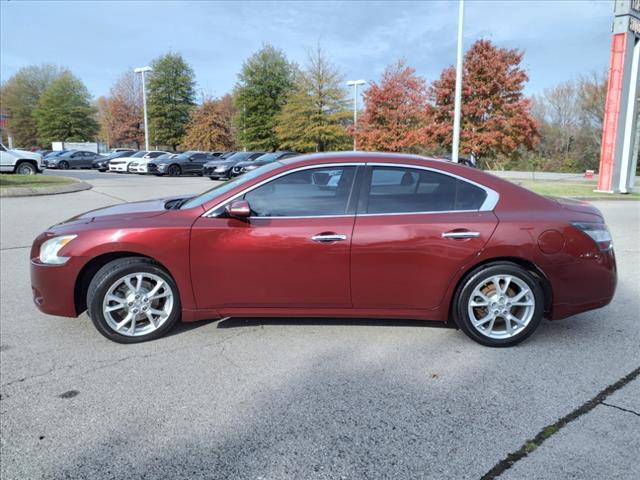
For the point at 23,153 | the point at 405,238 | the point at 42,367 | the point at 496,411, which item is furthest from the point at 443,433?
the point at 23,153

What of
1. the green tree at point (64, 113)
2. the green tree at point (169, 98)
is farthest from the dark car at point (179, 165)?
the green tree at point (64, 113)

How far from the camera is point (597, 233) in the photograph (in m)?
3.97

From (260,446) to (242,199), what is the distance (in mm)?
1967

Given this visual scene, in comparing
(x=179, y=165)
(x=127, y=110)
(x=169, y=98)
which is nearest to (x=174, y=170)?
(x=179, y=165)

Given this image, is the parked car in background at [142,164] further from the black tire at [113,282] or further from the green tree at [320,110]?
the black tire at [113,282]

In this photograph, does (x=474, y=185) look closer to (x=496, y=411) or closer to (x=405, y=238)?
(x=405, y=238)

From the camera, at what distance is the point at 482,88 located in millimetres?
20266

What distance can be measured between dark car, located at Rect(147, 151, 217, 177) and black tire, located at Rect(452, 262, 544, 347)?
27.3m

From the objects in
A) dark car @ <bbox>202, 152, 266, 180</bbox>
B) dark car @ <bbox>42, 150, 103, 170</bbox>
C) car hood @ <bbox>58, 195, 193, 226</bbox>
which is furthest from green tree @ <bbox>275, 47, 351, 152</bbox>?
car hood @ <bbox>58, 195, 193, 226</bbox>

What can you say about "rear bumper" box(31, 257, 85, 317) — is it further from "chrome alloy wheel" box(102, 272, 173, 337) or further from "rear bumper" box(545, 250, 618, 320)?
"rear bumper" box(545, 250, 618, 320)

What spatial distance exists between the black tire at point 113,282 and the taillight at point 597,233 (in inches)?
133

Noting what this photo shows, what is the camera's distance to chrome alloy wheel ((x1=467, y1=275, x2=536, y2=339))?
153 inches

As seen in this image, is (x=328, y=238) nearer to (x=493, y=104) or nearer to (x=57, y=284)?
(x=57, y=284)

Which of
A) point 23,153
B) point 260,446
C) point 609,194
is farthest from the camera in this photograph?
point 23,153
